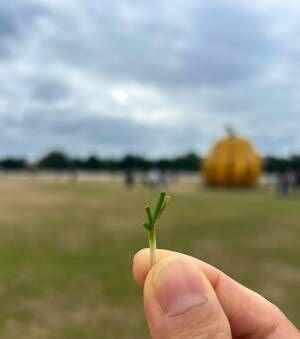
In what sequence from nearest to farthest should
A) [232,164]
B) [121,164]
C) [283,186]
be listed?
[283,186], [232,164], [121,164]

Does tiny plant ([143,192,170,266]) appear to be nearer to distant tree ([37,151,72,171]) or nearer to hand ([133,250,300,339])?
hand ([133,250,300,339])

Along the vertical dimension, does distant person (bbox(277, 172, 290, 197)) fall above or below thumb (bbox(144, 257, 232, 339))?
below

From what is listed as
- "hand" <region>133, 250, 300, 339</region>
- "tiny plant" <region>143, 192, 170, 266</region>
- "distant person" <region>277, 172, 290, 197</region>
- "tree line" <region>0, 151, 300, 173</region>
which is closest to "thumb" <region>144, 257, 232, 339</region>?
"hand" <region>133, 250, 300, 339</region>

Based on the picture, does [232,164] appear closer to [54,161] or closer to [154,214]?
[154,214]

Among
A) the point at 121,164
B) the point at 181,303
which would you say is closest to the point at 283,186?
the point at 181,303

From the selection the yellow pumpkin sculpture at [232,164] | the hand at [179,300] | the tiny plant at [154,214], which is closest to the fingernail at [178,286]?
the hand at [179,300]

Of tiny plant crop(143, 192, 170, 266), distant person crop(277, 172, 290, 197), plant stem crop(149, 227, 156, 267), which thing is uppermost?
tiny plant crop(143, 192, 170, 266)

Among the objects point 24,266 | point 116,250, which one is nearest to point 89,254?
point 116,250
